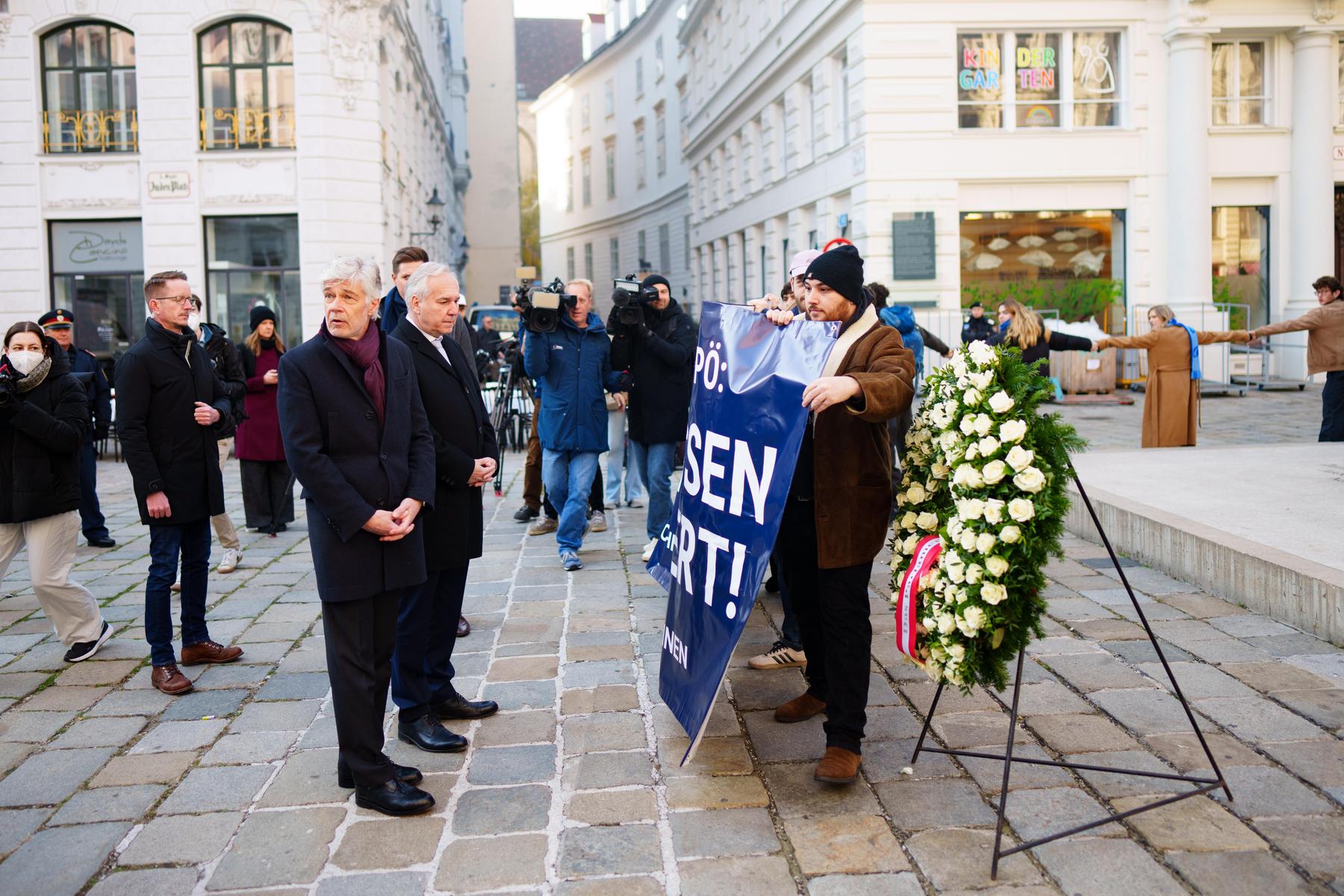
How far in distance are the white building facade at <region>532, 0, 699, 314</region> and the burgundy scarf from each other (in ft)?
123

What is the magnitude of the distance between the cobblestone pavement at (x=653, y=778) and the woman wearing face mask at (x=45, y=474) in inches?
11.3

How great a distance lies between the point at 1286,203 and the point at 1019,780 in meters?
23.5

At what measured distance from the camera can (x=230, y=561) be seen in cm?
834

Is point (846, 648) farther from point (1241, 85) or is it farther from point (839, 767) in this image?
point (1241, 85)

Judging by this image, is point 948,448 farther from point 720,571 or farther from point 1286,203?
point 1286,203

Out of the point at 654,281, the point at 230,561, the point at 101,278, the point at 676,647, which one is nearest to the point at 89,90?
the point at 101,278

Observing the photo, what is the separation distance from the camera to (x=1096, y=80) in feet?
76.6

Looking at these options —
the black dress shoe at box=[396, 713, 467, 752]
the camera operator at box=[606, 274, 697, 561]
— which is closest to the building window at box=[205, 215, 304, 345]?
the camera operator at box=[606, 274, 697, 561]

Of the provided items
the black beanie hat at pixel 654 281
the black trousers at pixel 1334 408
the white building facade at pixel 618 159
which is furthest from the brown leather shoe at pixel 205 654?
the white building facade at pixel 618 159

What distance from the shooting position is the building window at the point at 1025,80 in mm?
23062

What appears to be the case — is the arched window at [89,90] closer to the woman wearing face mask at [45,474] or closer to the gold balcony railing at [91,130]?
the gold balcony railing at [91,130]

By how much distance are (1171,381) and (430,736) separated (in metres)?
9.43

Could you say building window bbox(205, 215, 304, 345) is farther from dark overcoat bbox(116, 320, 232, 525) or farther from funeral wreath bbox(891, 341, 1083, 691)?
funeral wreath bbox(891, 341, 1083, 691)

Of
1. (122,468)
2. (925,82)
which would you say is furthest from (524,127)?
(122,468)
